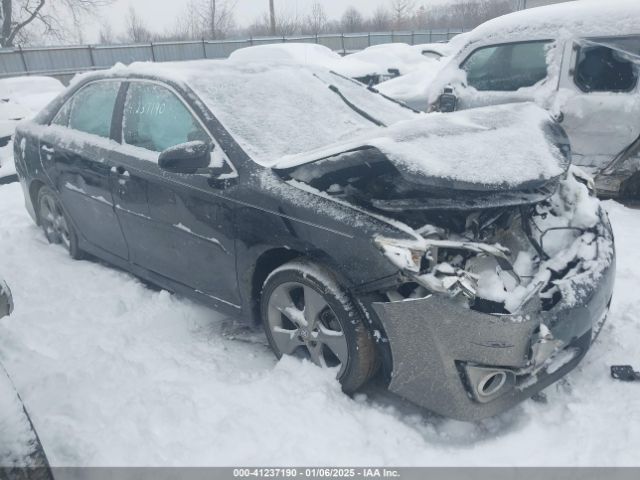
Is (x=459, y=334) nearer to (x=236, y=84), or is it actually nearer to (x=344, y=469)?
(x=344, y=469)

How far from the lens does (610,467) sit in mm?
2082

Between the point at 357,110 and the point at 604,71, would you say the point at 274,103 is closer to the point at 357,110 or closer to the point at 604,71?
the point at 357,110

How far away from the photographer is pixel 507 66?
17.1 ft

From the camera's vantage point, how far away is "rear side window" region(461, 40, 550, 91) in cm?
498

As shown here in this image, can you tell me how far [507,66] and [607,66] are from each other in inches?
36.3

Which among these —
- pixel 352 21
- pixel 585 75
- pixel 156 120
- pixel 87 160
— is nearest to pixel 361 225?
pixel 156 120

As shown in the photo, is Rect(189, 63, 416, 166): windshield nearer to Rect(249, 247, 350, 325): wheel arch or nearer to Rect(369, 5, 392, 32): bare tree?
Rect(249, 247, 350, 325): wheel arch

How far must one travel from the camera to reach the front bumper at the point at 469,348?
2.06 meters

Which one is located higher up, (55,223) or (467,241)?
(467,241)

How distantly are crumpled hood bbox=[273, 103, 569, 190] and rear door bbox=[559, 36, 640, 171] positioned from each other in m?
2.04

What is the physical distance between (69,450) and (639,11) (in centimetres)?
545

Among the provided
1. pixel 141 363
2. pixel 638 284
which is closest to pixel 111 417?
pixel 141 363

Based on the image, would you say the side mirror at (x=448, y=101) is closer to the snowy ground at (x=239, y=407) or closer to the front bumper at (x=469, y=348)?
the snowy ground at (x=239, y=407)

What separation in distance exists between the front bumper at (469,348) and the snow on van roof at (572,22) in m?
3.43
